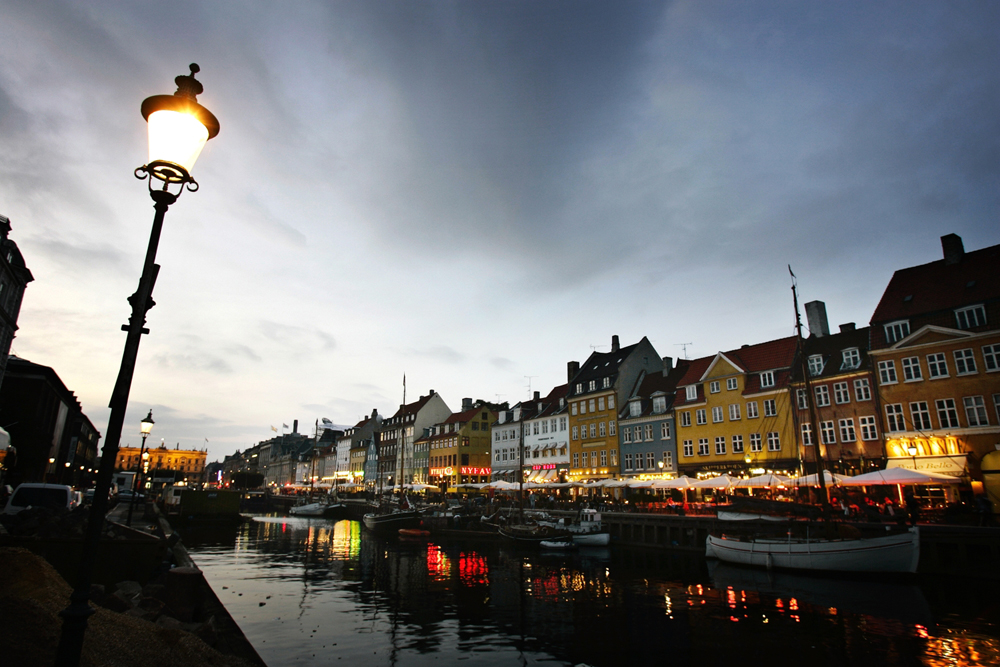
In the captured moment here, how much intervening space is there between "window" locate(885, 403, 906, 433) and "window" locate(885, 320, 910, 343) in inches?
190

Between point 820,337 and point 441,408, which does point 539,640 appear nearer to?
point 820,337

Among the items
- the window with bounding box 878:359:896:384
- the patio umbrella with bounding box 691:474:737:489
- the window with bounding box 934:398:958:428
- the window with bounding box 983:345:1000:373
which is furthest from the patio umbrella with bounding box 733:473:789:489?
the window with bounding box 983:345:1000:373

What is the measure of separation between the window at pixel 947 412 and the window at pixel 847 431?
556 cm

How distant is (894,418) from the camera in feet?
128

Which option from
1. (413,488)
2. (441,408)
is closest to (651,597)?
(413,488)

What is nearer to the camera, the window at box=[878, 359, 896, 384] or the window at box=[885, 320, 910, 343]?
the window at box=[878, 359, 896, 384]

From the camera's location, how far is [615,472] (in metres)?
61.6

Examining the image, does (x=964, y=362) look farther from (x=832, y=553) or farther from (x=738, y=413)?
(x=832, y=553)

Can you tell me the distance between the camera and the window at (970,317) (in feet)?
119

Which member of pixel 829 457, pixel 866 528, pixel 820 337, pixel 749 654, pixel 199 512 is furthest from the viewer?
pixel 199 512

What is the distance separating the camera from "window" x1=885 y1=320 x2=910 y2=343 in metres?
40.0

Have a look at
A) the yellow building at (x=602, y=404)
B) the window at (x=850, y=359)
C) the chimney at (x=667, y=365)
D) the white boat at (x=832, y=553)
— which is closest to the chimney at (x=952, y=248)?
the window at (x=850, y=359)

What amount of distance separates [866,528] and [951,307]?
16.9 meters

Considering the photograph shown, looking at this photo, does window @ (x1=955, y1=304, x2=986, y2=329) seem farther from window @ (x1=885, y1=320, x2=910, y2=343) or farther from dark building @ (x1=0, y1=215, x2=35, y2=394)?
dark building @ (x1=0, y1=215, x2=35, y2=394)
